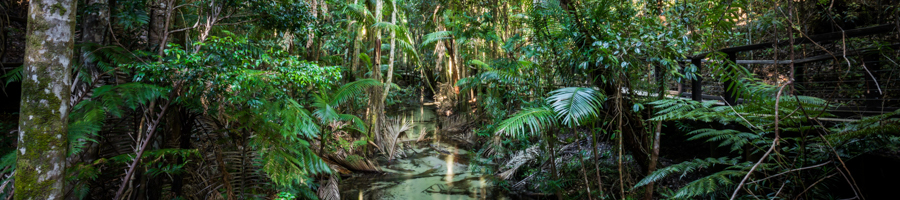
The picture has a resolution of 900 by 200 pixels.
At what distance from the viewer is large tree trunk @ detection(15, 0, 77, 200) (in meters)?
2.51

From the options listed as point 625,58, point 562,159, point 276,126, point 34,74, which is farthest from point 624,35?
point 34,74

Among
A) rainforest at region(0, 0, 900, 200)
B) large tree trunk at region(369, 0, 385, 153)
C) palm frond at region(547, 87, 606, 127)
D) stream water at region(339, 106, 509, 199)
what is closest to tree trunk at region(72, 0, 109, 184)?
rainforest at region(0, 0, 900, 200)

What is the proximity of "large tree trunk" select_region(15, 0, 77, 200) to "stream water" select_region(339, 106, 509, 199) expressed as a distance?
157 inches

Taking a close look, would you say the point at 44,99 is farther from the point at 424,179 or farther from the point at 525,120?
the point at 424,179

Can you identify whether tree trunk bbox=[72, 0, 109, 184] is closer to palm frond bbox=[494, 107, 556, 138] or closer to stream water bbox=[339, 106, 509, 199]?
stream water bbox=[339, 106, 509, 199]

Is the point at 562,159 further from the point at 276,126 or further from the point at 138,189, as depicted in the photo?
the point at 138,189

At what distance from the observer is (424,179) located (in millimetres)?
7398

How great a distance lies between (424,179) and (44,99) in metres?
5.46

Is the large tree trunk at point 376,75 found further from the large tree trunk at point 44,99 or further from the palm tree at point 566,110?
the large tree trunk at point 44,99

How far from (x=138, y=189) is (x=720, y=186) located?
5493 mm

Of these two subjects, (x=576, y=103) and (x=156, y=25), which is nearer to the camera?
(x=576, y=103)

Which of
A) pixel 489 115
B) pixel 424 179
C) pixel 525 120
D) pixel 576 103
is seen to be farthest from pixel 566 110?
pixel 424 179

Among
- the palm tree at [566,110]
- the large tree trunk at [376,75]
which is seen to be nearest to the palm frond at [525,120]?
the palm tree at [566,110]

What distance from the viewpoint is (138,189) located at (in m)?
3.82
